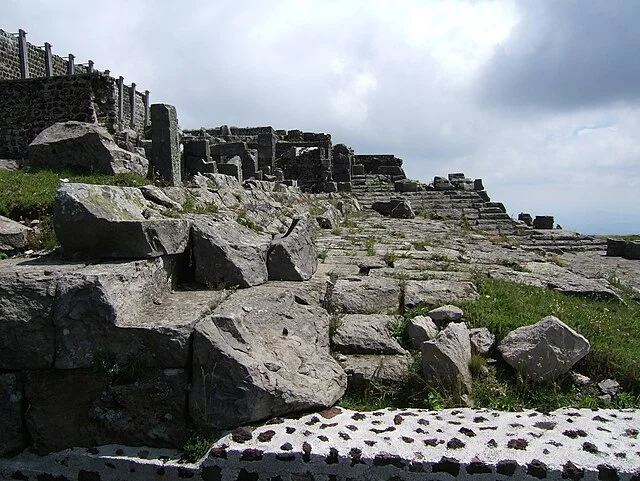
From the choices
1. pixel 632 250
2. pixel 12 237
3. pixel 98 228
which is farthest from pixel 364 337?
pixel 632 250

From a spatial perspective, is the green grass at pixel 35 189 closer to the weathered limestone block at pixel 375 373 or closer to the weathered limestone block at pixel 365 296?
the weathered limestone block at pixel 365 296

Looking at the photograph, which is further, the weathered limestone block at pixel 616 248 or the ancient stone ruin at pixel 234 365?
the weathered limestone block at pixel 616 248

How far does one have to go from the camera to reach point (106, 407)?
10.1 ft

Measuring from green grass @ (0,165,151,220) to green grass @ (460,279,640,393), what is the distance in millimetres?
4356

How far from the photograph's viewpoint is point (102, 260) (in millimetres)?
3510

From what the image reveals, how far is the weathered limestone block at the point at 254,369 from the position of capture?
298 centimetres

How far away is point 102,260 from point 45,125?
1257cm

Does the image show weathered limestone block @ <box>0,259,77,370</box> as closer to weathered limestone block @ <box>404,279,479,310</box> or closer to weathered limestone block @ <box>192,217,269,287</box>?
weathered limestone block @ <box>192,217,269,287</box>

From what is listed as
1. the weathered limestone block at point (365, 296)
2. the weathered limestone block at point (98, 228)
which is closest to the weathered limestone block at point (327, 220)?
the weathered limestone block at point (365, 296)

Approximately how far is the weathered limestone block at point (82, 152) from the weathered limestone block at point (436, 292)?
17.3ft

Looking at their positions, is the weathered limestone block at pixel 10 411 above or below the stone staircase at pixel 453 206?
below

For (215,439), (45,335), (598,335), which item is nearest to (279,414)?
(215,439)

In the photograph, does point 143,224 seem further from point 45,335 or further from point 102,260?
point 45,335

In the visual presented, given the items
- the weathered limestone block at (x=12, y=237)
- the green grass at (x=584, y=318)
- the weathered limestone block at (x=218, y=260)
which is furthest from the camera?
the weathered limestone block at (x=12, y=237)
